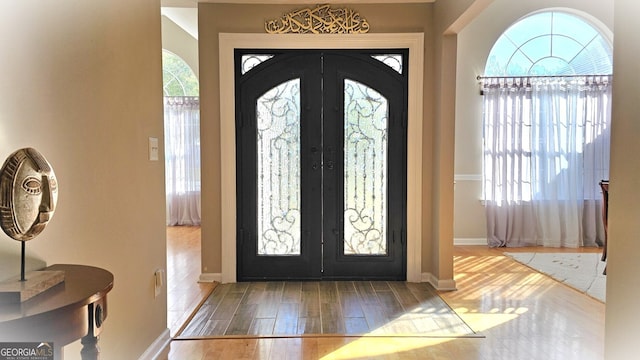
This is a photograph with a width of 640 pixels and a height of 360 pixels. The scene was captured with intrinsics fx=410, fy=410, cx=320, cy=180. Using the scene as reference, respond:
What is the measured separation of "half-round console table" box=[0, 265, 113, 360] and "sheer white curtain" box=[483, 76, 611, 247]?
5.09 meters

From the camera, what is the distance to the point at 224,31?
3791 mm

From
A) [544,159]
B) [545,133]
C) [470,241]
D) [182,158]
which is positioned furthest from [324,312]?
[182,158]

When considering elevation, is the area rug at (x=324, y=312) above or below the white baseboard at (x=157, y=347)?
below

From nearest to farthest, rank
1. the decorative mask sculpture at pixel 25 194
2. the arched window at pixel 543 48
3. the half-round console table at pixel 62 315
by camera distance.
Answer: the half-round console table at pixel 62 315 < the decorative mask sculpture at pixel 25 194 < the arched window at pixel 543 48

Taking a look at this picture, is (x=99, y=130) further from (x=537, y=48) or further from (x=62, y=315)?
(x=537, y=48)

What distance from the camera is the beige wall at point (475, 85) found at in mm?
5278

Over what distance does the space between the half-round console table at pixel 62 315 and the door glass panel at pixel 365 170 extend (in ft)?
9.22

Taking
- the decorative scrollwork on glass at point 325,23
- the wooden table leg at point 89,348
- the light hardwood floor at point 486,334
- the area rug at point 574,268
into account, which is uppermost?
the decorative scrollwork on glass at point 325,23

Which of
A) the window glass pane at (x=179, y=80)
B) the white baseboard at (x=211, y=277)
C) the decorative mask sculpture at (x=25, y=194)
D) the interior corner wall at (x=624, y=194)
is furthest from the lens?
the window glass pane at (x=179, y=80)

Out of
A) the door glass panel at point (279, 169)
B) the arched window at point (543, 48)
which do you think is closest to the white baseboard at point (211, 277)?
the door glass panel at point (279, 169)

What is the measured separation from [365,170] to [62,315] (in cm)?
310

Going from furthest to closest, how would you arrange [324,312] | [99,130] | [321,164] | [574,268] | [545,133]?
[545,133] → [574,268] → [321,164] → [324,312] → [99,130]

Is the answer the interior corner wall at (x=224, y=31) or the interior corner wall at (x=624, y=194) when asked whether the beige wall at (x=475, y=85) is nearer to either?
the interior corner wall at (x=224, y=31)

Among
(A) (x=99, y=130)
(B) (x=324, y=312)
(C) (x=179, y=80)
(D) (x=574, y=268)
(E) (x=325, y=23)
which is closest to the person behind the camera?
(A) (x=99, y=130)
